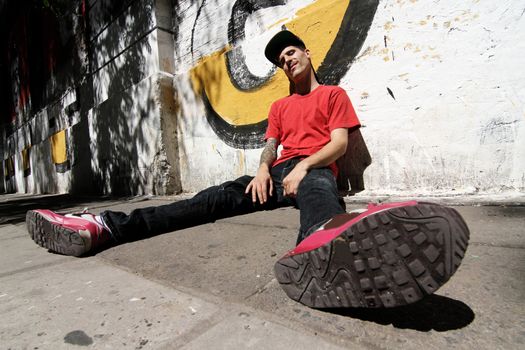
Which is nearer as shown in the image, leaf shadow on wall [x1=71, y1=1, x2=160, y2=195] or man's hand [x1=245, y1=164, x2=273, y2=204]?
man's hand [x1=245, y1=164, x2=273, y2=204]

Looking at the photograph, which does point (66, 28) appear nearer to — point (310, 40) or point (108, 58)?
point (108, 58)

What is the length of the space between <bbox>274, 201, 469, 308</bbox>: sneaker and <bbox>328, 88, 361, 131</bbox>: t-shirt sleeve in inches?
39.1

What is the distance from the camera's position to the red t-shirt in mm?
1665

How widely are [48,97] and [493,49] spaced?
26.0 feet

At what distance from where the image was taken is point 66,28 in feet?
18.0

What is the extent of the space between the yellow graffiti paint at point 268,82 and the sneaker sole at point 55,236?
1.75 meters

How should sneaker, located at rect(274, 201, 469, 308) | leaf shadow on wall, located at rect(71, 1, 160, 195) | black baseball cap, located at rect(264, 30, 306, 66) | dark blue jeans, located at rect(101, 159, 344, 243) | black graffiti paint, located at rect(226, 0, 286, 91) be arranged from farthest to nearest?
leaf shadow on wall, located at rect(71, 1, 160, 195) < black graffiti paint, located at rect(226, 0, 286, 91) < black baseball cap, located at rect(264, 30, 306, 66) < dark blue jeans, located at rect(101, 159, 344, 243) < sneaker, located at rect(274, 201, 469, 308)

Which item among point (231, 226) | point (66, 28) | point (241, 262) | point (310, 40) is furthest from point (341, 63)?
point (66, 28)

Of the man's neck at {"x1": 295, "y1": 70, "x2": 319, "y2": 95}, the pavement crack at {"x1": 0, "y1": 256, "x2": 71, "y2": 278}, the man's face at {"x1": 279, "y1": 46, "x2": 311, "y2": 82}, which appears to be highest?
the man's face at {"x1": 279, "y1": 46, "x2": 311, "y2": 82}

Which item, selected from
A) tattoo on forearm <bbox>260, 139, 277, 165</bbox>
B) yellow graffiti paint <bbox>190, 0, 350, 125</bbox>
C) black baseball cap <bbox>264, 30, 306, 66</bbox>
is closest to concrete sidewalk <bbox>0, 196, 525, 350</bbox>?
tattoo on forearm <bbox>260, 139, 277, 165</bbox>

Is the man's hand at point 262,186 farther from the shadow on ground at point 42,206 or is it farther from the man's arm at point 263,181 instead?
the shadow on ground at point 42,206

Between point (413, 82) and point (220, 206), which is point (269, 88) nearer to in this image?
point (413, 82)

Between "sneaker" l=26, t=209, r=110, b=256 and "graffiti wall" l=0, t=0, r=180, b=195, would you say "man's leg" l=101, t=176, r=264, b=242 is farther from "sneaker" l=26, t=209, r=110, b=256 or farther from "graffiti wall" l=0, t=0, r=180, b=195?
"graffiti wall" l=0, t=0, r=180, b=195

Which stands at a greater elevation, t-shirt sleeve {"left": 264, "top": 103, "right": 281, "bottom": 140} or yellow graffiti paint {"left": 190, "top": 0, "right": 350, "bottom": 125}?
yellow graffiti paint {"left": 190, "top": 0, "right": 350, "bottom": 125}
